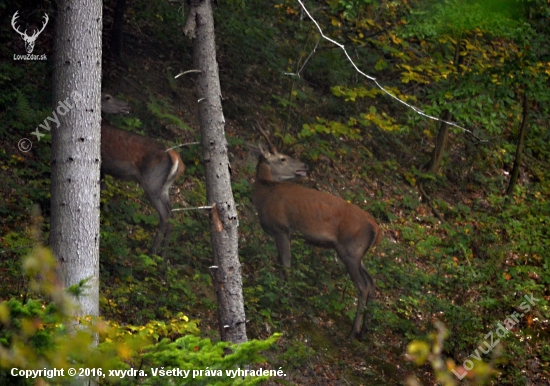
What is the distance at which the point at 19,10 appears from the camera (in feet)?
36.8

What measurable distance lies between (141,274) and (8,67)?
4137mm

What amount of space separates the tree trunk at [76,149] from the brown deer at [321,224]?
190 inches

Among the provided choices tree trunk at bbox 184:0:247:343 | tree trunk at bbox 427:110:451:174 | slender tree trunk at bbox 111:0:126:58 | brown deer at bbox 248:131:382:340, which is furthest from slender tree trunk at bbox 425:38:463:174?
tree trunk at bbox 184:0:247:343

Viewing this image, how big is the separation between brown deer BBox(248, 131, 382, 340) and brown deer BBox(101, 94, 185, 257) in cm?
151

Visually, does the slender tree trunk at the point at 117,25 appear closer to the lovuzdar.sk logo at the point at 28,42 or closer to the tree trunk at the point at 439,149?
the lovuzdar.sk logo at the point at 28,42

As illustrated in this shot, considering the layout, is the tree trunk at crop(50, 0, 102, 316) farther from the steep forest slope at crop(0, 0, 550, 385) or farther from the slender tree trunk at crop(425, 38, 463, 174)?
the slender tree trunk at crop(425, 38, 463, 174)

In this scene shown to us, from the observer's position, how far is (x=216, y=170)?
20.9 ft

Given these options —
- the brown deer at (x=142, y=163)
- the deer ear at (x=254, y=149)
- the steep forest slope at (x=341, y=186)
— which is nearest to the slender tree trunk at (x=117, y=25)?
the steep forest slope at (x=341, y=186)

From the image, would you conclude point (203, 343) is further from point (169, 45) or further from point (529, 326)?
point (169, 45)

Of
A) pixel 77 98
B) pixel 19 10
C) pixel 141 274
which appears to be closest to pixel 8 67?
pixel 19 10

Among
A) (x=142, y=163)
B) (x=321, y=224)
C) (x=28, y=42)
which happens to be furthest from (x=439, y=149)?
(x=28, y=42)

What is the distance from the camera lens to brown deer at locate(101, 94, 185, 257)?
9.81 meters

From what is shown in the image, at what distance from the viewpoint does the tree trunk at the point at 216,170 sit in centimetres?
636

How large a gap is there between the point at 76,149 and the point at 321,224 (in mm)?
5299
